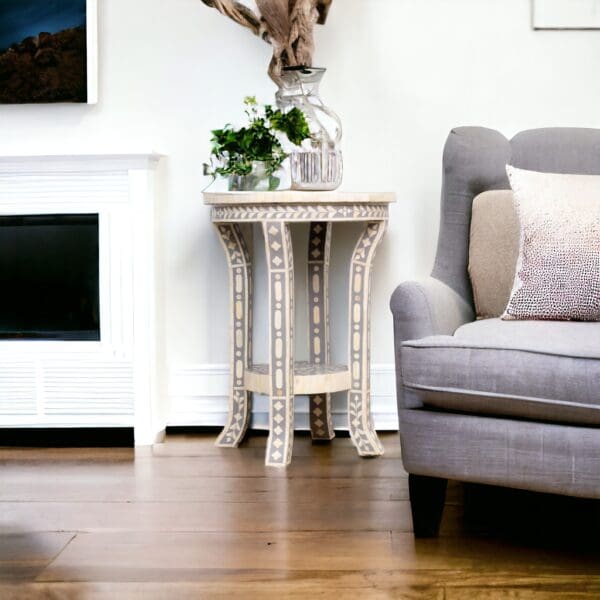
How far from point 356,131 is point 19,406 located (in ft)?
4.48

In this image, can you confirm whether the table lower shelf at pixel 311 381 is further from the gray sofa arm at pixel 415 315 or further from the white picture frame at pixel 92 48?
the white picture frame at pixel 92 48

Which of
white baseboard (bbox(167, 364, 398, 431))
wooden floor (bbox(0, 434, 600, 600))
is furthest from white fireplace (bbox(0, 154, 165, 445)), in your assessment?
wooden floor (bbox(0, 434, 600, 600))

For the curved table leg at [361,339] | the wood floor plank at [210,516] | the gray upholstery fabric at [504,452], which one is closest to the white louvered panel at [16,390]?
the wood floor plank at [210,516]

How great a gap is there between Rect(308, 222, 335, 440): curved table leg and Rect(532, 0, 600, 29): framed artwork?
0.94 m

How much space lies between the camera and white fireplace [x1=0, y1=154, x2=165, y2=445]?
3.06 m

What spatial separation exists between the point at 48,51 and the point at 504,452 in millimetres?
1987

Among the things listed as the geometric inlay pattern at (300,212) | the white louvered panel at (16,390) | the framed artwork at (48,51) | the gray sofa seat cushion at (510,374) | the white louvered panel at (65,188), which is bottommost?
the white louvered panel at (16,390)

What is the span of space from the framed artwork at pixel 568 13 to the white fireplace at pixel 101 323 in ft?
4.24

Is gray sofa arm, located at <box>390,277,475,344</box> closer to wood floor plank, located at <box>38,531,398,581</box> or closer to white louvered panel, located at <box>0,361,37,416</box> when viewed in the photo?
wood floor plank, located at <box>38,531,398,581</box>

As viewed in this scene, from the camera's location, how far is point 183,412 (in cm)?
323

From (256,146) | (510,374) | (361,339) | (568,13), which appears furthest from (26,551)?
(568,13)

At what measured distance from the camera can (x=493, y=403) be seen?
1.99m

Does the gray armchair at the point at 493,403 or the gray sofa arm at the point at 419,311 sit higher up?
the gray sofa arm at the point at 419,311

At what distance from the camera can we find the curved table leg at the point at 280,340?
2747 mm
